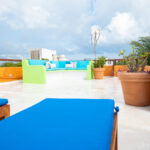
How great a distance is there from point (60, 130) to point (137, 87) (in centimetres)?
158

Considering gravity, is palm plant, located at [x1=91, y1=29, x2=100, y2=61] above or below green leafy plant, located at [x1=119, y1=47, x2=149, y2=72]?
above

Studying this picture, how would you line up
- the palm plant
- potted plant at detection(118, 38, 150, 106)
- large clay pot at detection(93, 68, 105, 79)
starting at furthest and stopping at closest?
1. the palm plant
2. large clay pot at detection(93, 68, 105, 79)
3. potted plant at detection(118, 38, 150, 106)

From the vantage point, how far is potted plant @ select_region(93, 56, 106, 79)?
5227 millimetres

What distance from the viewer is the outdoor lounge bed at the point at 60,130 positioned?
0.45 m

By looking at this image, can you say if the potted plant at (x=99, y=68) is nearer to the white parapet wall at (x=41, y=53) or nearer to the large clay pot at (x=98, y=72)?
the large clay pot at (x=98, y=72)

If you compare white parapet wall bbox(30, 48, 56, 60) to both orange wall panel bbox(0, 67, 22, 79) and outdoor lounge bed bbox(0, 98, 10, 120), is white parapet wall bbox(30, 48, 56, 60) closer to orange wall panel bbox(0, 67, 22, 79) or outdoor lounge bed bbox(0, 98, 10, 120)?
orange wall panel bbox(0, 67, 22, 79)

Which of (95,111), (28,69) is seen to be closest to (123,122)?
(95,111)

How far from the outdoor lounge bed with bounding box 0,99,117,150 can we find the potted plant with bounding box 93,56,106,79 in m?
4.55

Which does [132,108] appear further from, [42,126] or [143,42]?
[143,42]

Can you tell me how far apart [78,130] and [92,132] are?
0.18 feet

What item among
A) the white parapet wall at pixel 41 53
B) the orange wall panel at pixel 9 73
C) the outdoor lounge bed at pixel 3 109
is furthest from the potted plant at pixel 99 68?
the white parapet wall at pixel 41 53

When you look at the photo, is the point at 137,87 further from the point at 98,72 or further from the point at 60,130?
the point at 98,72

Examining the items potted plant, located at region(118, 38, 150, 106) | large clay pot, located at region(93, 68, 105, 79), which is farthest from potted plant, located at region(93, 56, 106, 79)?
potted plant, located at region(118, 38, 150, 106)

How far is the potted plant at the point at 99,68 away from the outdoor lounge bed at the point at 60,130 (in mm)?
4546
